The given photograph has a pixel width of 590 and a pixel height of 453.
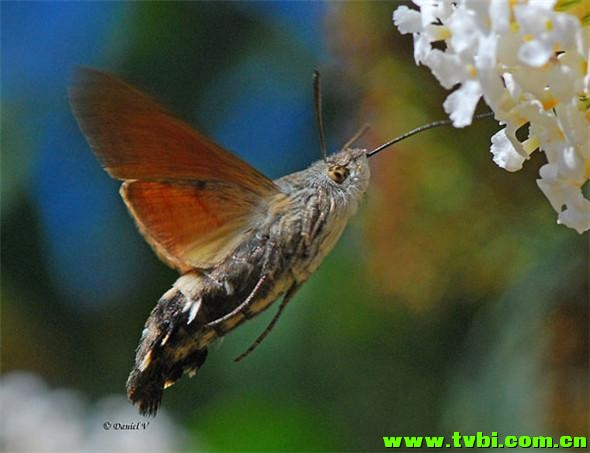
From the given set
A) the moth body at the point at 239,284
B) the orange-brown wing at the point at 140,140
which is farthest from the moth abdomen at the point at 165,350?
the orange-brown wing at the point at 140,140

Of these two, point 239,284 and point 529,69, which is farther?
point 239,284

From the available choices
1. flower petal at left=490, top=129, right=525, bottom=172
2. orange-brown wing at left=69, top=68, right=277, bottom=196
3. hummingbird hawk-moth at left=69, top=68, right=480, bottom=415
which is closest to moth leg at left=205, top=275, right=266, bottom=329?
hummingbird hawk-moth at left=69, top=68, right=480, bottom=415

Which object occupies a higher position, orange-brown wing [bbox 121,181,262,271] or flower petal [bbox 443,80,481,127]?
flower petal [bbox 443,80,481,127]

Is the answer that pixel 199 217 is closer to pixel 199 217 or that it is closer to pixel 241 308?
pixel 199 217

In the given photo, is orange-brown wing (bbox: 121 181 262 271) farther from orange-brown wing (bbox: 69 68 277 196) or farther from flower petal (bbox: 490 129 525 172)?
flower petal (bbox: 490 129 525 172)

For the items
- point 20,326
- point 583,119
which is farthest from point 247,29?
point 583,119

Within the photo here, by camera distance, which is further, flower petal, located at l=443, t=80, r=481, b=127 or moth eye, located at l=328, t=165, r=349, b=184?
moth eye, located at l=328, t=165, r=349, b=184

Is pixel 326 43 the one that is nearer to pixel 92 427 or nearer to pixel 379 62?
pixel 379 62

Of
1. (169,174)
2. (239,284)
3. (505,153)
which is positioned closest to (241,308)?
(239,284)
